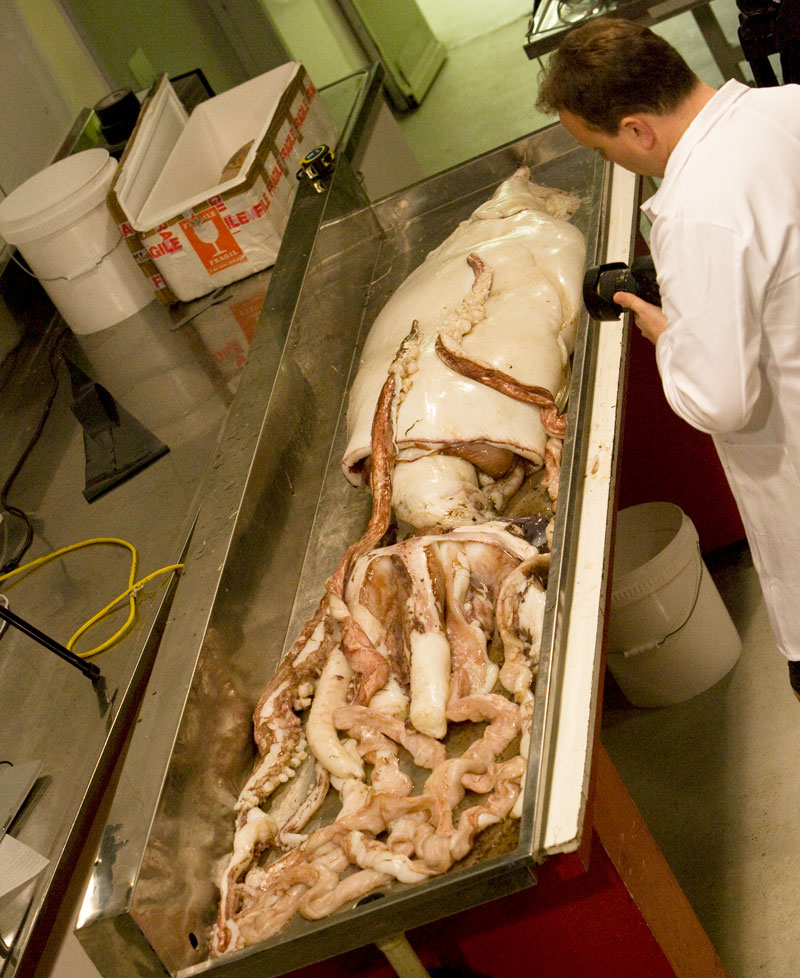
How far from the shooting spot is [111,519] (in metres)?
3.37

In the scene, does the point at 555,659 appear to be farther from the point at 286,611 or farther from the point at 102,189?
the point at 102,189

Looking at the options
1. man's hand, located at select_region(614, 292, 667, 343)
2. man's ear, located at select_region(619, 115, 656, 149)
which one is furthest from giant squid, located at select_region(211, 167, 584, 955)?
man's ear, located at select_region(619, 115, 656, 149)

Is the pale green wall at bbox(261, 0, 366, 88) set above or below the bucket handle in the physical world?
above

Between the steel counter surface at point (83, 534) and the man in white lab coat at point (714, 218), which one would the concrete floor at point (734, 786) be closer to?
the man in white lab coat at point (714, 218)

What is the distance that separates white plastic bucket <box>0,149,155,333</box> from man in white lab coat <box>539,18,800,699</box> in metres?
2.61

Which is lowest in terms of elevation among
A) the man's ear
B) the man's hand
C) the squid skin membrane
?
the squid skin membrane

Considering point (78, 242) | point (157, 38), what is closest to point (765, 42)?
point (78, 242)

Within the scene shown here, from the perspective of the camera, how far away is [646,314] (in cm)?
212

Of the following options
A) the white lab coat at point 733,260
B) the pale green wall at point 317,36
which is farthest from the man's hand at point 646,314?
the pale green wall at point 317,36

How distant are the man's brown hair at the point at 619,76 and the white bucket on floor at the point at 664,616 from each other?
4.92 ft

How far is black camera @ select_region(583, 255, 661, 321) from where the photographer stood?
222 cm

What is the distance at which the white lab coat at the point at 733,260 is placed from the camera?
1.70 meters

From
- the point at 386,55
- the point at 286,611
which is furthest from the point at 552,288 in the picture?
the point at 386,55

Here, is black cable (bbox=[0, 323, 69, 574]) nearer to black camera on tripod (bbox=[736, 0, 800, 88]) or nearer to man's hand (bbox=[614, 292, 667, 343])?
man's hand (bbox=[614, 292, 667, 343])
